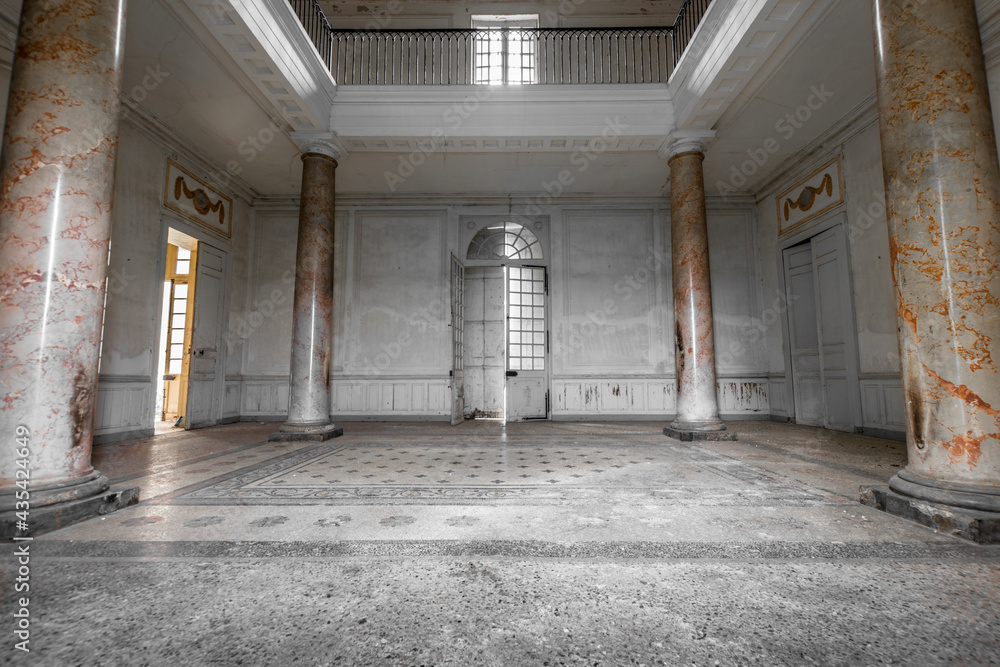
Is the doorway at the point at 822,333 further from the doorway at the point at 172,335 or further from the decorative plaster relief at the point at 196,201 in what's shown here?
the doorway at the point at 172,335

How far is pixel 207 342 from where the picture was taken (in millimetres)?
7129

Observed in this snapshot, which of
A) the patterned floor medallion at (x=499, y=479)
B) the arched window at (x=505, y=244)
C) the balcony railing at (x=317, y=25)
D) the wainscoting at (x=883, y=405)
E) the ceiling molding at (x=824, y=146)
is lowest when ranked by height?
the patterned floor medallion at (x=499, y=479)

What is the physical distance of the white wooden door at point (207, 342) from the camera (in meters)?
6.83

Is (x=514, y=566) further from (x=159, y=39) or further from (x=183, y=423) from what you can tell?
(x=183, y=423)

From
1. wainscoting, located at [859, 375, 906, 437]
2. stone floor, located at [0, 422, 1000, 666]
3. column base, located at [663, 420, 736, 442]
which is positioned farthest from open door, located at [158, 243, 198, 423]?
wainscoting, located at [859, 375, 906, 437]

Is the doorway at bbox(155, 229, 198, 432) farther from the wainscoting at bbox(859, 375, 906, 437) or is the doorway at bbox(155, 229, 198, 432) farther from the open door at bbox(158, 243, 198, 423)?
the wainscoting at bbox(859, 375, 906, 437)

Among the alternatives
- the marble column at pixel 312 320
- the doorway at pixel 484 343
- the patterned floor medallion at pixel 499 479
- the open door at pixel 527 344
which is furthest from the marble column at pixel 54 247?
the doorway at pixel 484 343

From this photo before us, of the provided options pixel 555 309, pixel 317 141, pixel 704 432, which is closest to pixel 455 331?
pixel 555 309

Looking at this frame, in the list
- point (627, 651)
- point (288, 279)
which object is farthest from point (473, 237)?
point (627, 651)

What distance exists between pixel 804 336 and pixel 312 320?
711 cm

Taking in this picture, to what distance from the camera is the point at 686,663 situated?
1.19m

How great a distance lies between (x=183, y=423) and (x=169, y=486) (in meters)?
4.41

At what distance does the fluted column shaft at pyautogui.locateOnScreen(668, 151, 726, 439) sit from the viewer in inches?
213

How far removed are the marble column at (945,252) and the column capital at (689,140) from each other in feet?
11.0
